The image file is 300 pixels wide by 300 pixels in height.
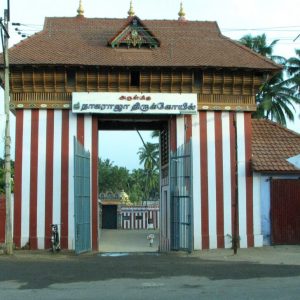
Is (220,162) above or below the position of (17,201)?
above

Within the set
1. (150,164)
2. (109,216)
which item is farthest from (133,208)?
(150,164)

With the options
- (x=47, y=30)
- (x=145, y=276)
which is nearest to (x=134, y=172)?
(x=47, y=30)

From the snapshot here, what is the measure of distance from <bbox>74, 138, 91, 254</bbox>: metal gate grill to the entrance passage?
1466 inches

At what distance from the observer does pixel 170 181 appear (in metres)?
21.1

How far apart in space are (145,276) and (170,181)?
8.46 metres

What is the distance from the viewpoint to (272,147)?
22.6 meters

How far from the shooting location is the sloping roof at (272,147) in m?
21.3

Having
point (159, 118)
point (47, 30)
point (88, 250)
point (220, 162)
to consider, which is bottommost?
point (88, 250)

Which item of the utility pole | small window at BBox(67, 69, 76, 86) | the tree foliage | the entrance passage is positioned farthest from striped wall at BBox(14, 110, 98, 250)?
the tree foliage

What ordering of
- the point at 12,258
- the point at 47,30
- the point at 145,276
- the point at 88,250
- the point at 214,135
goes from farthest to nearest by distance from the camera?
1. the point at 47,30
2. the point at 214,135
3. the point at 88,250
4. the point at 12,258
5. the point at 145,276

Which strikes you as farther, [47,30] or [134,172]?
[134,172]

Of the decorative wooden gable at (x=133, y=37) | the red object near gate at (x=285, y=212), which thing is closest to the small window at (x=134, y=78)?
the decorative wooden gable at (x=133, y=37)

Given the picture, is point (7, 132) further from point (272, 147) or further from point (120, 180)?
point (120, 180)

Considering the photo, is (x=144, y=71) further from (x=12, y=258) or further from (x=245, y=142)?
(x=12, y=258)
